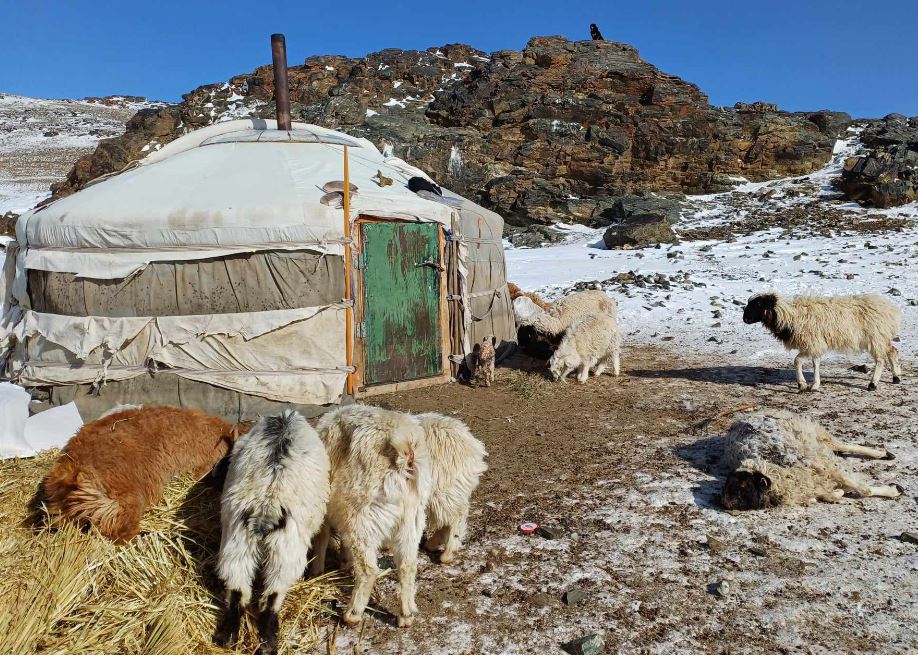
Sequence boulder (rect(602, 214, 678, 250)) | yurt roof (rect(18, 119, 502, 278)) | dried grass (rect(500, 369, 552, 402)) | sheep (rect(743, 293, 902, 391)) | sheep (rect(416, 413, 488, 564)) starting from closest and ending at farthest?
sheep (rect(416, 413, 488, 564)), yurt roof (rect(18, 119, 502, 278)), sheep (rect(743, 293, 902, 391)), dried grass (rect(500, 369, 552, 402)), boulder (rect(602, 214, 678, 250))

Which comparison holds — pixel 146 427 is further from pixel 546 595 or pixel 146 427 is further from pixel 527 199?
pixel 527 199

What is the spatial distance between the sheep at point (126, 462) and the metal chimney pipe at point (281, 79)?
5916mm

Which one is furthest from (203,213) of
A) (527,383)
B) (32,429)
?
(527,383)

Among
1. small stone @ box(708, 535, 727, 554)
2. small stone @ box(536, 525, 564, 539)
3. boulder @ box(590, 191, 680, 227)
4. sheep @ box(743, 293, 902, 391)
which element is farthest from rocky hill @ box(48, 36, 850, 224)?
small stone @ box(708, 535, 727, 554)

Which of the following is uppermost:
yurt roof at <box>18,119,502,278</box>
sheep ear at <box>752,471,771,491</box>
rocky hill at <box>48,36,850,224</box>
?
rocky hill at <box>48,36,850,224</box>

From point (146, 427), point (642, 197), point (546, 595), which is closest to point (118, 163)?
point (642, 197)

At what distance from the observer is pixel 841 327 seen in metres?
6.68

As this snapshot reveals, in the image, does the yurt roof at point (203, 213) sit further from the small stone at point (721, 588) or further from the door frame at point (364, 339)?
the small stone at point (721, 588)

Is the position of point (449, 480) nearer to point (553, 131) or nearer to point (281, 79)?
point (281, 79)

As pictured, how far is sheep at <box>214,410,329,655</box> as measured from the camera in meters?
2.78

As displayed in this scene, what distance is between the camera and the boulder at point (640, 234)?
1936 cm

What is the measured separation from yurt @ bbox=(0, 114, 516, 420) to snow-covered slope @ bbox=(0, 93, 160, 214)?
2718cm

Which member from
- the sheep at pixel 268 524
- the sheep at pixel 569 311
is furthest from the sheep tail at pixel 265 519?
the sheep at pixel 569 311

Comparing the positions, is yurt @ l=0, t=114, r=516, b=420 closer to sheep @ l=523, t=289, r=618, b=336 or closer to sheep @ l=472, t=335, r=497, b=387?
sheep @ l=472, t=335, r=497, b=387
